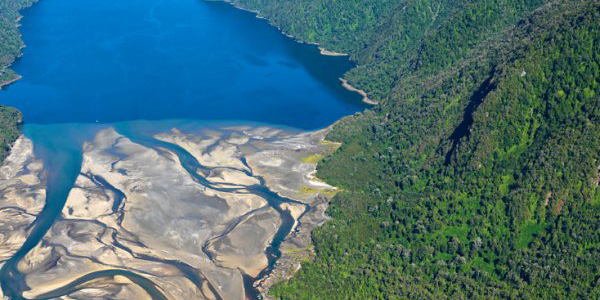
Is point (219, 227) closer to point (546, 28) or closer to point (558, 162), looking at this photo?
point (558, 162)

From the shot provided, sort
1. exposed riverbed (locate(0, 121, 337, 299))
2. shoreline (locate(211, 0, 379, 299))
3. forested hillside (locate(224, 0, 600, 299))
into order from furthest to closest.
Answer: exposed riverbed (locate(0, 121, 337, 299)), shoreline (locate(211, 0, 379, 299)), forested hillside (locate(224, 0, 600, 299))

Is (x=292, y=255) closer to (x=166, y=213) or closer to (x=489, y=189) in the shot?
(x=166, y=213)

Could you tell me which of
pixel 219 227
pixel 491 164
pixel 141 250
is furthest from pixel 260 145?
pixel 491 164

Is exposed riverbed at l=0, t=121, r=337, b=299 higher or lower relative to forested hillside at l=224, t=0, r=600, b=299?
lower

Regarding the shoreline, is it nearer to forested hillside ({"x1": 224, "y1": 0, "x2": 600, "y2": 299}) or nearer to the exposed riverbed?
the exposed riverbed

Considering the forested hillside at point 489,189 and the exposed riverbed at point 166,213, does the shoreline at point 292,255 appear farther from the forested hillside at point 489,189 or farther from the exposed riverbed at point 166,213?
the forested hillside at point 489,189

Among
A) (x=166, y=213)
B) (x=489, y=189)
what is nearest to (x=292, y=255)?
(x=166, y=213)

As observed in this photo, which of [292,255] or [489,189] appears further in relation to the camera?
[489,189]

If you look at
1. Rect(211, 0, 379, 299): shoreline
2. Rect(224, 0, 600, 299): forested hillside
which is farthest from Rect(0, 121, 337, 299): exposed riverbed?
Rect(224, 0, 600, 299): forested hillside

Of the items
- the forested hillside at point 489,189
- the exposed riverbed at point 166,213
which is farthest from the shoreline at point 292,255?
the forested hillside at point 489,189
